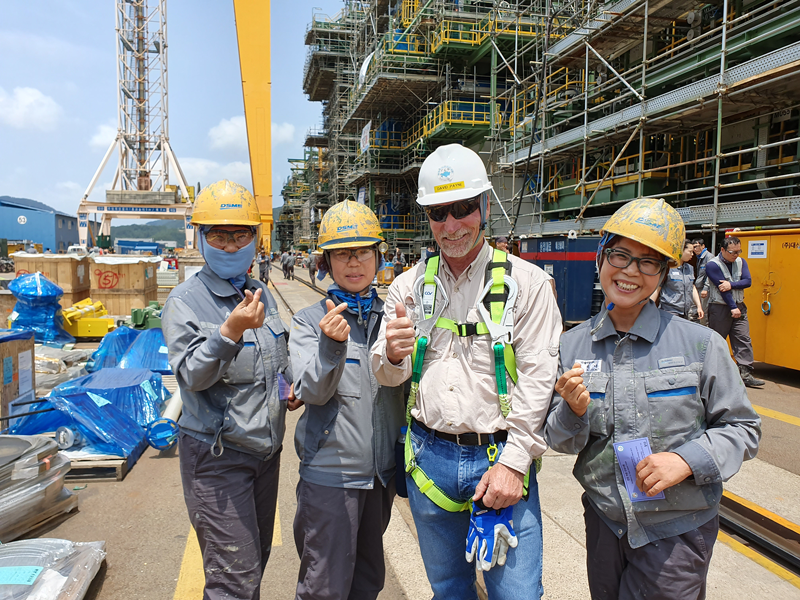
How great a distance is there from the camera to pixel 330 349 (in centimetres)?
206

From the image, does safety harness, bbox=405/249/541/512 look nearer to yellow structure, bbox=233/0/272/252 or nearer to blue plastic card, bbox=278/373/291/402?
blue plastic card, bbox=278/373/291/402

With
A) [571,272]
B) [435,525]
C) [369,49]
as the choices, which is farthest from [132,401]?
[369,49]

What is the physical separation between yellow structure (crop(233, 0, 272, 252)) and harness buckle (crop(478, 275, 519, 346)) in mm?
14572

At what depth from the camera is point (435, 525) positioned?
2010 millimetres

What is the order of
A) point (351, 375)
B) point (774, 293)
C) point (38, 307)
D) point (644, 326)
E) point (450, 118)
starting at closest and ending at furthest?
point (644, 326) → point (351, 375) → point (774, 293) → point (38, 307) → point (450, 118)

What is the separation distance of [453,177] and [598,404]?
3.32 feet

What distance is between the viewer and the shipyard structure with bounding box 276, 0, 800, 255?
1181cm

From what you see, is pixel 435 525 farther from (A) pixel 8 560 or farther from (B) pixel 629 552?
(A) pixel 8 560

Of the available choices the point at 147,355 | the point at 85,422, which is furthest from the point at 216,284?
the point at 147,355

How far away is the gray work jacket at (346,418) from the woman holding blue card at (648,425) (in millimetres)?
735

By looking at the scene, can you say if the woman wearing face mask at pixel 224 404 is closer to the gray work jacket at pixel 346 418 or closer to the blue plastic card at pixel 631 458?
the gray work jacket at pixel 346 418

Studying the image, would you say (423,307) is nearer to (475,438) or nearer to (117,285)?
(475,438)

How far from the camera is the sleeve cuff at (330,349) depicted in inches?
81.0

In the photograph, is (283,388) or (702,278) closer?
(283,388)
